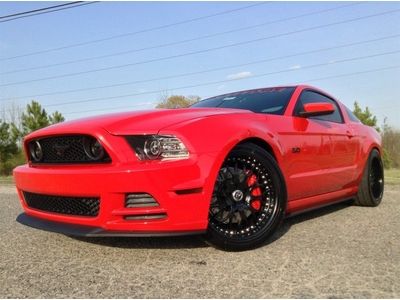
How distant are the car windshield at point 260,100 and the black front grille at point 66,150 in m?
1.58

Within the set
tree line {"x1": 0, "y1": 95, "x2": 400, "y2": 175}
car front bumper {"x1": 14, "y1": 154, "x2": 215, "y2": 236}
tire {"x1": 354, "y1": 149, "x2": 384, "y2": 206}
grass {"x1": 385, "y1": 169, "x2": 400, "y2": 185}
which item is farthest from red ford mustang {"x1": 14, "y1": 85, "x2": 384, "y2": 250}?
tree line {"x1": 0, "y1": 95, "x2": 400, "y2": 175}

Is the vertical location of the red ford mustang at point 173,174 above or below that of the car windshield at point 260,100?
below

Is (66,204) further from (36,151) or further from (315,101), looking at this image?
(315,101)

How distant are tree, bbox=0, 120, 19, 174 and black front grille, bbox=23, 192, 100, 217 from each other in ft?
88.1

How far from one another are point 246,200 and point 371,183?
2608 mm

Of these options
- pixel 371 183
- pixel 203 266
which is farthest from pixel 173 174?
pixel 371 183

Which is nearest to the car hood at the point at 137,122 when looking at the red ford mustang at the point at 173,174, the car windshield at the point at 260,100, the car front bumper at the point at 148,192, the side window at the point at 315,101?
the red ford mustang at the point at 173,174

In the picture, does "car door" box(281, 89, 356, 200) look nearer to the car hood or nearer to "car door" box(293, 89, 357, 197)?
"car door" box(293, 89, 357, 197)

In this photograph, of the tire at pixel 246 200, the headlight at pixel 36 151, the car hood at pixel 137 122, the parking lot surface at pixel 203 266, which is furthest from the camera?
the headlight at pixel 36 151

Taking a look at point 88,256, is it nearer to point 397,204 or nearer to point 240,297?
point 240,297

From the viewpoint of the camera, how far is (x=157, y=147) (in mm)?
2754

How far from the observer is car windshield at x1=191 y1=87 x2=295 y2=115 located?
3.94 m

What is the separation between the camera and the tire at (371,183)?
494 cm

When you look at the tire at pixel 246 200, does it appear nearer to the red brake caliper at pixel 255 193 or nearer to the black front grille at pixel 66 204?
the red brake caliper at pixel 255 193
